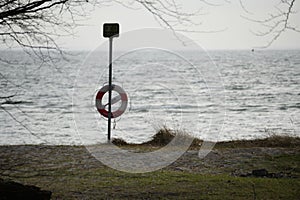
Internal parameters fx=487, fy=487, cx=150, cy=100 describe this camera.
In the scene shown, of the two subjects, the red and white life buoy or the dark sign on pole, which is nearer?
the dark sign on pole

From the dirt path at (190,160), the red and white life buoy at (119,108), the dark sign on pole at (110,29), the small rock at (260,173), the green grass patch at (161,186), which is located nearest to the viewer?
the green grass patch at (161,186)

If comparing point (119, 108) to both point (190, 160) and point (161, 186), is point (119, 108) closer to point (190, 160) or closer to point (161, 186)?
point (190, 160)

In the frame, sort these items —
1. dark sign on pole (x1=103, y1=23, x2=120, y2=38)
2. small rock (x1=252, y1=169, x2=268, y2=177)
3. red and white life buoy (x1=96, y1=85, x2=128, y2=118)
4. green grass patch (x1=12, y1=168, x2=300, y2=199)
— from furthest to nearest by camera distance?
red and white life buoy (x1=96, y1=85, x2=128, y2=118) < dark sign on pole (x1=103, y1=23, x2=120, y2=38) < small rock (x1=252, y1=169, x2=268, y2=177) < green grass patch (x1=12, y1=168, x2=300, y2=199)

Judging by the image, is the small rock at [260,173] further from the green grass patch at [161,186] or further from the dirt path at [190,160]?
the green grass patch at [161,186]

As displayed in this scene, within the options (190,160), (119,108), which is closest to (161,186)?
(190,160)

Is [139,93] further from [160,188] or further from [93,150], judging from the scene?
[160,188]

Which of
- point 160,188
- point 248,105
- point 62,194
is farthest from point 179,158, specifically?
point 248,105

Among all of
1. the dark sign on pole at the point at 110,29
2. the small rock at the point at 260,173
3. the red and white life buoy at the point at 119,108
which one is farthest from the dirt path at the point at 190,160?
the dark sign on pole at the point at 110,29

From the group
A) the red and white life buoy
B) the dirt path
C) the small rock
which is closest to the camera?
the small rock

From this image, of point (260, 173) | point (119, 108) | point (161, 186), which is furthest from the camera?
point (119, 108)

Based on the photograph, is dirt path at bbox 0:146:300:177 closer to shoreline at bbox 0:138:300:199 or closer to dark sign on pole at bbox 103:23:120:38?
shoreline at bbox 0:138:300:199

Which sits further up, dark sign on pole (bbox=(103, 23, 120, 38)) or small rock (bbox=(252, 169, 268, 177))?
dark sign on pole (bbox=(103, 23, 120, 38))

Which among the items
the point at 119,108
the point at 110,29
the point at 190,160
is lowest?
the point at 190,160

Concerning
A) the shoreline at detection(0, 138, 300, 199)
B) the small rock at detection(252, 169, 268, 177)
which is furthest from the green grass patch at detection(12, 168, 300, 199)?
the small rock at detection(252, 169, 268, 177)
